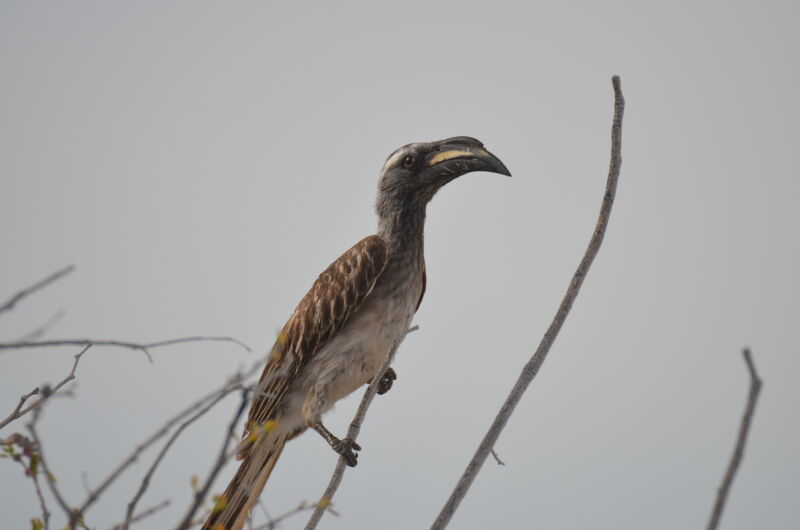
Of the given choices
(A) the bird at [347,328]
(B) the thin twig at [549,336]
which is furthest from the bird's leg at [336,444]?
(B) the thin twig at [549,336]

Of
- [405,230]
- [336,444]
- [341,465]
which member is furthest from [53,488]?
[405,230]

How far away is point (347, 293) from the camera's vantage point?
4957 mm

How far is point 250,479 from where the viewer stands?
4.78 metres

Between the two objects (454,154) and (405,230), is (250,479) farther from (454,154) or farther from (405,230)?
(454,154)

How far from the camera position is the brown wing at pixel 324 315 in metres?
4.92

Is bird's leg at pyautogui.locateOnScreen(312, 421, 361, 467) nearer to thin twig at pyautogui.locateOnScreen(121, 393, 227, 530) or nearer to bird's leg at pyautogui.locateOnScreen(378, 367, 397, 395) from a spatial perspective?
bird's leg at pyautogui.locateOnScreen(378, 367, 397, 395)

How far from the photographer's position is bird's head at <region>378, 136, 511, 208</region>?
16.7ft

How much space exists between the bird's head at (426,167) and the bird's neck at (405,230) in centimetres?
5

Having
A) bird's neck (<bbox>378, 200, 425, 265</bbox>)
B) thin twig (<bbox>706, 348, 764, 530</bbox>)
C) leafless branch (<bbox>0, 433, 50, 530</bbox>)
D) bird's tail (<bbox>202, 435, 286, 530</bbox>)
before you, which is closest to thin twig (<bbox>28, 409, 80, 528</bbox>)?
leafless branch (<bbox>0, 433, 50, 530</bbox>)

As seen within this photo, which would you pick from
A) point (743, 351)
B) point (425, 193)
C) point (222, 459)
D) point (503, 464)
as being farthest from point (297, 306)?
point (743, 351)

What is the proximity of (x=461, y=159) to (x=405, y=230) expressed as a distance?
601 mm

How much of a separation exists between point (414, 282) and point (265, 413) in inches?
48.1

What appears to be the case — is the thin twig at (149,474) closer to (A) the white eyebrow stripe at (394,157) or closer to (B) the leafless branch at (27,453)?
(B) the leafless branch at (27,453)

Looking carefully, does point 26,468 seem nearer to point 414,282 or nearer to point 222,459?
point 222,459
